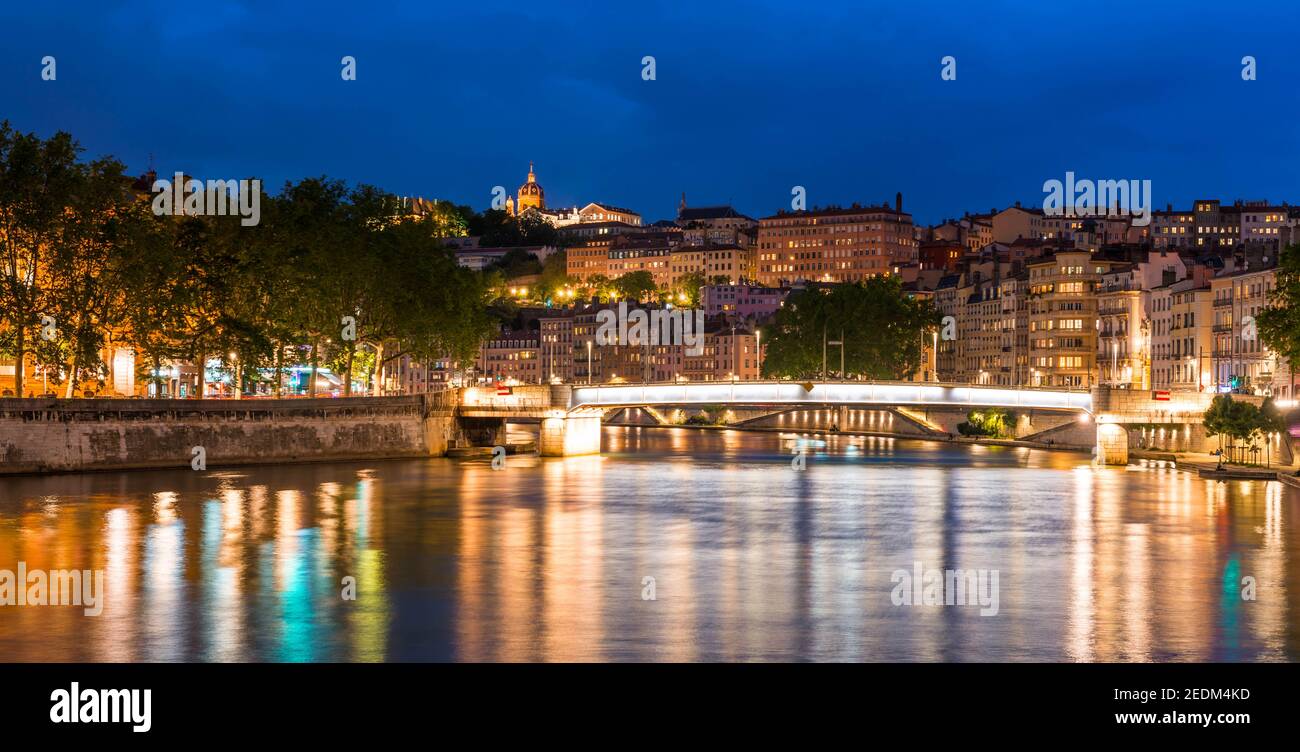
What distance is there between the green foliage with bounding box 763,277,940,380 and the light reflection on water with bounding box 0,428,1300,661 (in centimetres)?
7555

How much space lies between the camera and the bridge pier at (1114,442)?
96875 millimetres

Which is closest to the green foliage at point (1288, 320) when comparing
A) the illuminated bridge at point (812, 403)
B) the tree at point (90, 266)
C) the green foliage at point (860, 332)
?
the illuminated bridge at point (812, 403)

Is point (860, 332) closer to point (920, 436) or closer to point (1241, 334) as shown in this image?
point (920, 436)

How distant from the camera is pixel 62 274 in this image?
8138 cm

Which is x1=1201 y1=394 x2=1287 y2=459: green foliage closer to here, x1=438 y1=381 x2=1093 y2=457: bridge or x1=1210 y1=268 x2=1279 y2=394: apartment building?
x1=438 y1=381 x2=1093 y2=457: bridge

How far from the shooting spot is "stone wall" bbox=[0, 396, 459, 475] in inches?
3110

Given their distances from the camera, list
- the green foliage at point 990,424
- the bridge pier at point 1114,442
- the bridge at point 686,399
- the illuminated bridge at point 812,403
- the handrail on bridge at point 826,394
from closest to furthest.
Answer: the illuminated bridge at point 812,403 → the bridge pier at point 1114,442 → the handrail on bridge at point 826,394 → the bridge at point 686,399 → the green foliage at point 990,424

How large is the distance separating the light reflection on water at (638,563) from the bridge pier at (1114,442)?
28.7ft

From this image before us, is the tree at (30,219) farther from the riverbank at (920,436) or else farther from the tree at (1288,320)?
the riverbank at (920,436)

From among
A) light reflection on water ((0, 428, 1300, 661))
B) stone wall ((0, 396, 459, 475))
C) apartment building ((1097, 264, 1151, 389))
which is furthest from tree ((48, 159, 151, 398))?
apartment building ((1097, 264, 1151, 389))

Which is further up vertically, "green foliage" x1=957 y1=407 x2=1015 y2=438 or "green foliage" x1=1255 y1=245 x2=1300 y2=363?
"green foliage" x1=1255 y1=245 x2=1300 y2=363
